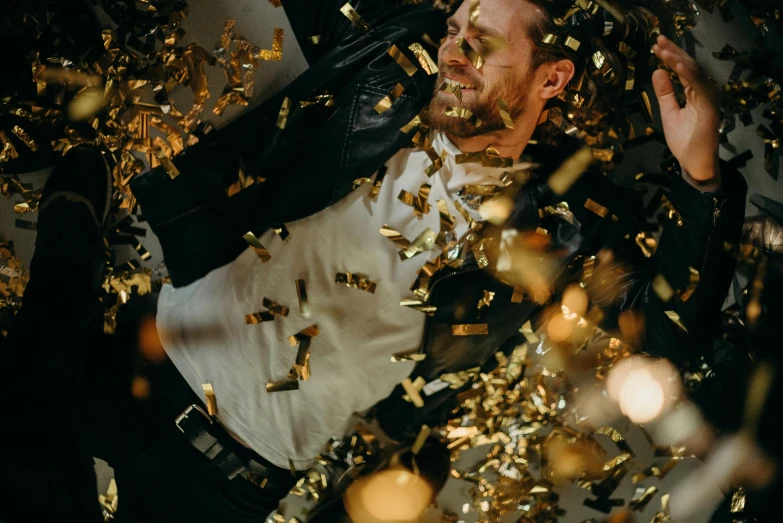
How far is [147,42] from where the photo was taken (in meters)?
2.01

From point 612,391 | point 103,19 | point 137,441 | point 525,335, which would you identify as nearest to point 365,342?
point 525,335

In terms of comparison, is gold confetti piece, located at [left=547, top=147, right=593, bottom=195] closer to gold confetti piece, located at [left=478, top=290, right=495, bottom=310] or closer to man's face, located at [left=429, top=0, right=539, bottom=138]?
man's face, located at [left=429, top=0, right=539, bottom=138]

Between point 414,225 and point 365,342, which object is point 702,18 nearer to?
point 414,225

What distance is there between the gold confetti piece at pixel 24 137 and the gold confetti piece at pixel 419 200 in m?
1.18

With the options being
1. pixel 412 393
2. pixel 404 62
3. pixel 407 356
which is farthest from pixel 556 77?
pixel 412 393

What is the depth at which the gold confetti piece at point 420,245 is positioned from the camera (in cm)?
170

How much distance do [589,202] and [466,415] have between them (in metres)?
0.88

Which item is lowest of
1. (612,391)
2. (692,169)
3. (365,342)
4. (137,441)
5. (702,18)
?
(612,391)

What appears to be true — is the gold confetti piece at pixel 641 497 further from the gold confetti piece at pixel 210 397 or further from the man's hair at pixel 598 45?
the gold confetti piece at pixel 210 397

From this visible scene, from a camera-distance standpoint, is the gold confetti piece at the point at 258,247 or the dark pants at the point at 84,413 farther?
the gold confetti piece at the point at 258,247

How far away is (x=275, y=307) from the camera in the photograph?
1697mm

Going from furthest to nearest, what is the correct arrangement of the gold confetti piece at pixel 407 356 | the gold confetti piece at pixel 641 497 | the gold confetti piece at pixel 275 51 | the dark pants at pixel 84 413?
the gold confetti piece at pixel 641 497 < the gold confetti piece at pixel 275 51 < the gold confetti piece at pixel 407 356 < the dark pants at pixel 84 413

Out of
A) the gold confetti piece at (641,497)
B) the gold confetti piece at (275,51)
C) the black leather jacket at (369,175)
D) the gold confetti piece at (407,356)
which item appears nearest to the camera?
the black leather jacket at (369,175)

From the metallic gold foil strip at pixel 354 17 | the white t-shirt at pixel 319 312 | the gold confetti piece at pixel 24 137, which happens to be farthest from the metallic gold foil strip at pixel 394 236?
the gold confetti piece at pixel 24 137
